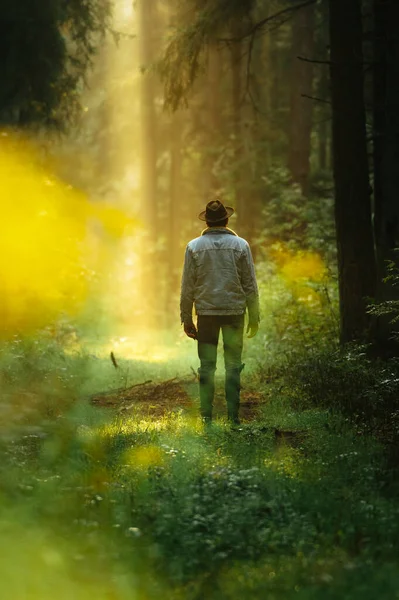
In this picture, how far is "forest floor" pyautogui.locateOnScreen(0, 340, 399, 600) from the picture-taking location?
4031 millimetres

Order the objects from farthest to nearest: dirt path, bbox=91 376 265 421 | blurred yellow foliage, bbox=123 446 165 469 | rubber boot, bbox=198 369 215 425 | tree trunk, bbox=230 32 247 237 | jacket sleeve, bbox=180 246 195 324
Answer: tree trunk, bbox=230 32 247 237, dirt path, bbox=91 376 265 421, jacket sleeve, bbox=180 246 195 324, rubber boot, bbox=198 369 215 425, blurred yellow foliage, bbox=123 446 165 469

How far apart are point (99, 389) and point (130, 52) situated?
3372cm

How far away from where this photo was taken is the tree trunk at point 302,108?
2369 centimetres

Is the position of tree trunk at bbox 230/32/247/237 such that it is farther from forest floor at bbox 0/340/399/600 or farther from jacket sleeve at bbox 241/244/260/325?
forest floor at bbox 0/340/399/600

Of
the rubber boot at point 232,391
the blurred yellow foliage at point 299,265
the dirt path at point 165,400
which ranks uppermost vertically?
the blurred yellow foliage at point 299,265

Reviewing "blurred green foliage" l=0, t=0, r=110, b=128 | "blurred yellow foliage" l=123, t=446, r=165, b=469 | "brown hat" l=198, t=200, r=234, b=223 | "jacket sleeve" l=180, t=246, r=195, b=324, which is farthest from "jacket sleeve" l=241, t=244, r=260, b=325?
"blurred green foliage" l=0, t=0, r=110, b=128

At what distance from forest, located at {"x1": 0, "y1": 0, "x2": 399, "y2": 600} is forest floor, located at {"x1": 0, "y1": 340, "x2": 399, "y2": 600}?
0.02 m

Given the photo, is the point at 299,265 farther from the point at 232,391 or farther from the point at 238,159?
the point at 232,391

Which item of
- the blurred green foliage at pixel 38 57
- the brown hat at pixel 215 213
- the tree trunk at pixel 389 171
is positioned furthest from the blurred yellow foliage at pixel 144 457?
the blurred green foliage at pixel 38 57

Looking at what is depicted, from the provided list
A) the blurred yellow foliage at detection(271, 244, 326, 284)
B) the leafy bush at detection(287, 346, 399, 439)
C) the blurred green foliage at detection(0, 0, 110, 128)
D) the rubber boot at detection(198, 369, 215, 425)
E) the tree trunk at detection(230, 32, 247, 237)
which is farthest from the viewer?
the tree trunk at detection(230, 32, 247, 237)

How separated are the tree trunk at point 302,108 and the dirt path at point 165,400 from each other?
13.4 m

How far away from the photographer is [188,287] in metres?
8.45

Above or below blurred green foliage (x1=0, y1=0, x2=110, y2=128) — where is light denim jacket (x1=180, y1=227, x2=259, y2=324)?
below

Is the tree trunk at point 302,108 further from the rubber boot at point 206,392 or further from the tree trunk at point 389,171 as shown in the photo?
the rubber boot at point 206,392
